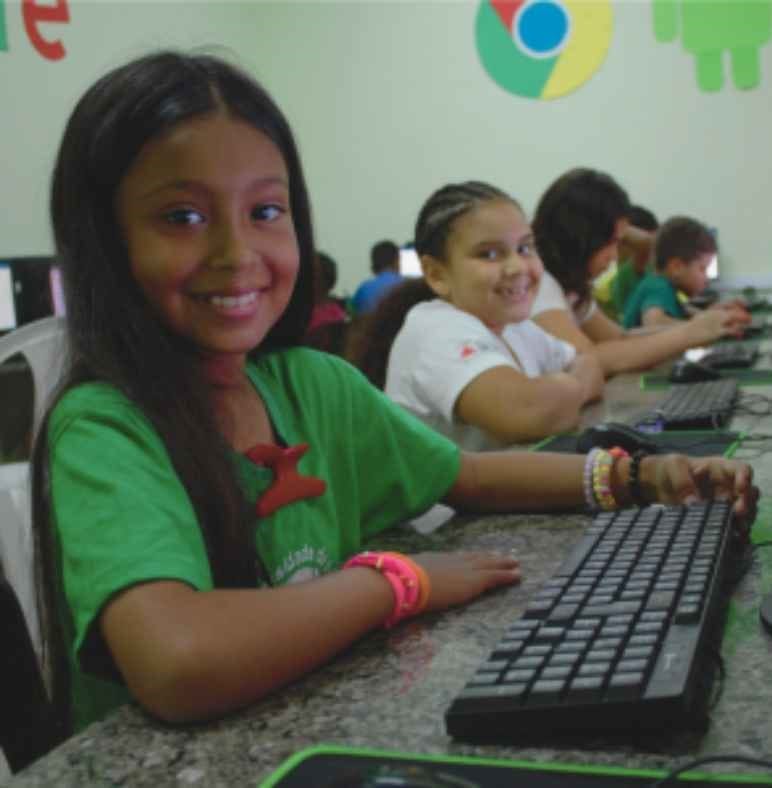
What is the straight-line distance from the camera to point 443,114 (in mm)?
5730

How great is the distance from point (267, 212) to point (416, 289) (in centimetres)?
108

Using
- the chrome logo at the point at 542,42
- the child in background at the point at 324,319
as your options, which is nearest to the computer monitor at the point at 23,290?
the child in background at the point at 324,319

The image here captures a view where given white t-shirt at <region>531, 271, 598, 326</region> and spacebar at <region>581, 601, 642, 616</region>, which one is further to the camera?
white t-shirt at <region>531, 271, 598, 326</region>

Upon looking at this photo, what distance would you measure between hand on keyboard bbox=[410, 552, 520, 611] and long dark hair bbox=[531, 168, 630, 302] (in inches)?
76.0

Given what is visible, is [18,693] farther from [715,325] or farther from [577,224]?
[715,325]

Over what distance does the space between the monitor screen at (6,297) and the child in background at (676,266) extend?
7.62ft

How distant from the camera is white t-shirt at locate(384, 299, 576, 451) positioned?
66.2 inches

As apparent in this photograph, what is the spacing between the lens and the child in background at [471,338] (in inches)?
64.1

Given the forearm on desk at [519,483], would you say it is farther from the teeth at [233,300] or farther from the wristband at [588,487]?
the teeth at [233,300]

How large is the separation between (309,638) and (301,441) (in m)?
0.38

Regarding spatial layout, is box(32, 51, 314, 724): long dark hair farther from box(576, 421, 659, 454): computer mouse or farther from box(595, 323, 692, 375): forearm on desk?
box(595, 323, 692, 375): forearm on desk

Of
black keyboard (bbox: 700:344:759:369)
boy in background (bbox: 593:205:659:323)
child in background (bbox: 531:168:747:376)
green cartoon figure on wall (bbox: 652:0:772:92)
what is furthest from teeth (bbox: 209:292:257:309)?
green cartoon figure on wall (bbox: 652:0:772:92)

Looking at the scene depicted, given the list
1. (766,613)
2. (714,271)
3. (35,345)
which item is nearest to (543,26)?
(714,271)

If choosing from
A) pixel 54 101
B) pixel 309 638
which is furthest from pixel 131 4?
pixel 309 638
